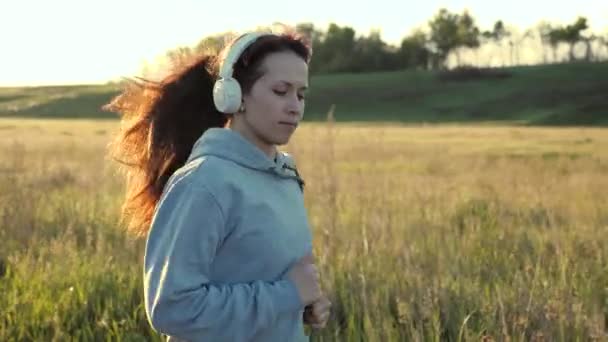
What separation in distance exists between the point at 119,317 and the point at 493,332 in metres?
1.75

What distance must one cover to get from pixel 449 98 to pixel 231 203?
238 feet

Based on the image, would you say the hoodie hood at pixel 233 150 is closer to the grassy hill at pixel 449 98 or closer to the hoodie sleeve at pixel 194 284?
the hoodie sleeve at pixel 194 284

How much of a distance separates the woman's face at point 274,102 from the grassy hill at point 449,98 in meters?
55.9

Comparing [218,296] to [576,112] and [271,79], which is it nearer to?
[271,79]

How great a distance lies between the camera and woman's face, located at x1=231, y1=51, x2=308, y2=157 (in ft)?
6.94

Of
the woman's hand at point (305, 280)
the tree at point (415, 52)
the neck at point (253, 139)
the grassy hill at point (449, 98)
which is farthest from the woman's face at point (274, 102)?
the tree at point (415, 52)

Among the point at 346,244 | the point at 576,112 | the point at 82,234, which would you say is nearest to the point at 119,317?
the point at 346,244

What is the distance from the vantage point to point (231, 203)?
1973 millimetres

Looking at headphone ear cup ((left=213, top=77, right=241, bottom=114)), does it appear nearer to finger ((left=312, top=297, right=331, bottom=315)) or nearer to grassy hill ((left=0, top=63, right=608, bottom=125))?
finger ((left=312, top=297, right=331, bottom=315))

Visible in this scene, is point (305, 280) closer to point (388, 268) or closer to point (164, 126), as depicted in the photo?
point (164, 126)

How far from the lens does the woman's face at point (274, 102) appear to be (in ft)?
6.94

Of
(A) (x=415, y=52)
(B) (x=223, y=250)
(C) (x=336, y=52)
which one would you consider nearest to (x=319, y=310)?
(B) (x=223, y=250)

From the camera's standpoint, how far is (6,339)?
13.5 ft

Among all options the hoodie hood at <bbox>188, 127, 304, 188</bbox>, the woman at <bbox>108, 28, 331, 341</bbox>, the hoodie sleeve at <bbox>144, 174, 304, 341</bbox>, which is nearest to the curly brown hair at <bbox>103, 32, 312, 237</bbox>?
the woman at <bbox>108, 28, 331, 341</bbox>
